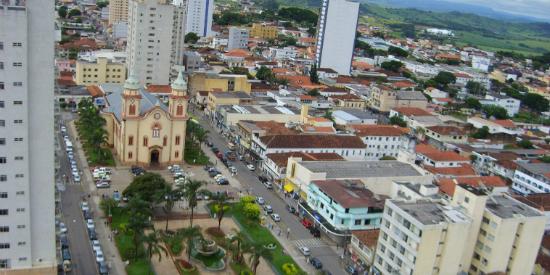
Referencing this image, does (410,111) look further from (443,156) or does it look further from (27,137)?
(27,137)

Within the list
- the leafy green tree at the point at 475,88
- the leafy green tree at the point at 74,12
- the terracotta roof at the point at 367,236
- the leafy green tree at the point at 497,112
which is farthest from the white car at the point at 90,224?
the leafy green tree at the point at 74,12

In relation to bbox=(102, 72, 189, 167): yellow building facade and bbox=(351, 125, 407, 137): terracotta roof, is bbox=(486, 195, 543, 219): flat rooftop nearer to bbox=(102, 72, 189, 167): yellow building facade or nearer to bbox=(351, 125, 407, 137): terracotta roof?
bbox=(351, 125, 407, 137): terracotta roof

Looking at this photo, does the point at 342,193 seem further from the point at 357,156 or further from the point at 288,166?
the point at 357,156

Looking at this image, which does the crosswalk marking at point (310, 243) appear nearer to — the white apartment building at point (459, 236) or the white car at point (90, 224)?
the white apartment building at point (459, 236)

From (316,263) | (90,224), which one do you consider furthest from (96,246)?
(316,263)

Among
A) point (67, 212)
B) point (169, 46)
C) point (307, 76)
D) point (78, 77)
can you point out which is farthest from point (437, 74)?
point (67, 212)

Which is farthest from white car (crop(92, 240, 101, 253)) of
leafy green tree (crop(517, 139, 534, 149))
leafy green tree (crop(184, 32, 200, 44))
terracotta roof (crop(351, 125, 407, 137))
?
leafy green tree (crop(184, 32, 200, 44))

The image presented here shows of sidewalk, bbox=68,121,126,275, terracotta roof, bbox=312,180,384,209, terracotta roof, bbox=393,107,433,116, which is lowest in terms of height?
sidewalk, bbox=68,121,126,275
